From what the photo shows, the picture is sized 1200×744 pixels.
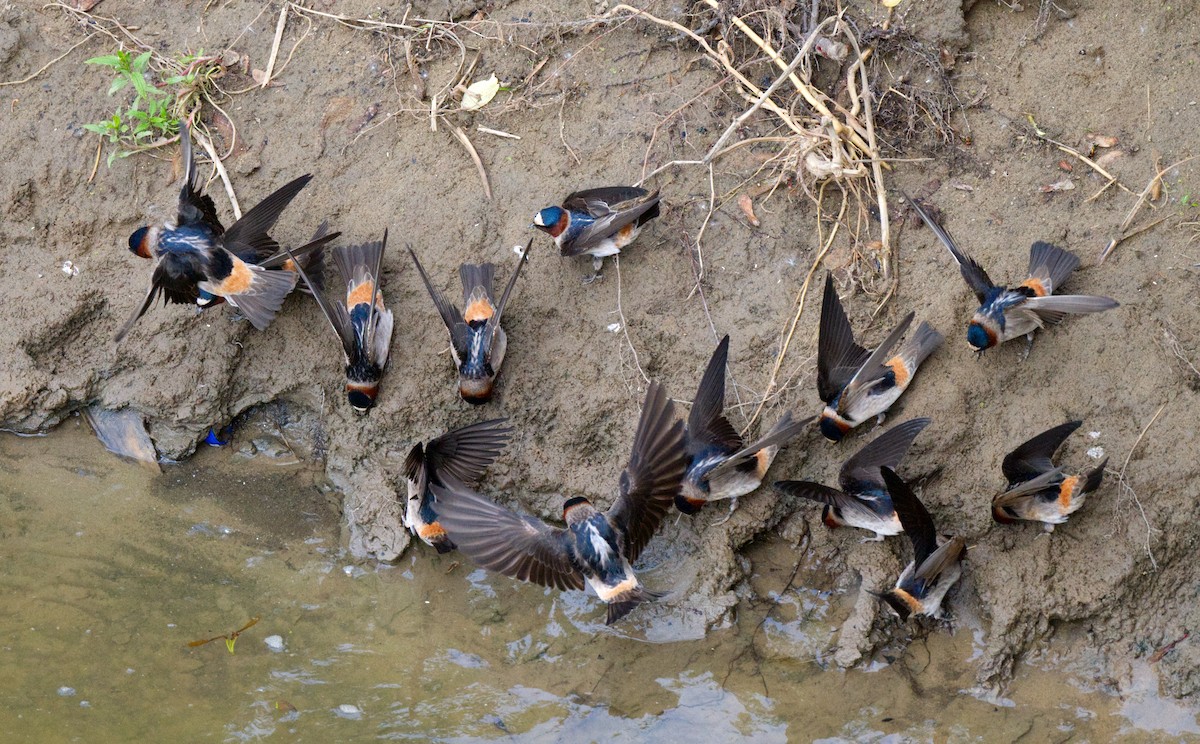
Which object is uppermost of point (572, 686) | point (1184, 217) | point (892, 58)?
point (892, 58)

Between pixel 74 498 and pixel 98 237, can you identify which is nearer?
pixel 74 498

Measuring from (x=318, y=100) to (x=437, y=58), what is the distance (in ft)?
2.28

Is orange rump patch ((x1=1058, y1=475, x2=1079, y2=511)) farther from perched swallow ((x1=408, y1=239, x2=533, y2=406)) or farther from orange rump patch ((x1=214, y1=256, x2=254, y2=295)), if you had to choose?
orange rump patch ((x1=214, y1=256, x2=254, y2=295))

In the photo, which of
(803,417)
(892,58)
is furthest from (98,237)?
(892,58)

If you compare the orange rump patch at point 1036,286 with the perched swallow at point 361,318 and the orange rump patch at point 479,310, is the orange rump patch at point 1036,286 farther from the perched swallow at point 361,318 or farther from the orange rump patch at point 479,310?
the perched swallow at point 361,318

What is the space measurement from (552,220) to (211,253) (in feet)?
5.44

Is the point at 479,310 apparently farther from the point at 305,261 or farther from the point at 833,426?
the point at 833,426

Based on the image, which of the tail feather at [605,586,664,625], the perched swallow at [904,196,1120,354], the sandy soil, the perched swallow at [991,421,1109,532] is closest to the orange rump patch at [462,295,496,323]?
the sandy soil

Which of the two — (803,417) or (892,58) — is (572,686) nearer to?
(803,417)

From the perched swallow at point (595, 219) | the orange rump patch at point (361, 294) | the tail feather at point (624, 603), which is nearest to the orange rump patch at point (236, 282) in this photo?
the orange rump patch at point (361, 294)

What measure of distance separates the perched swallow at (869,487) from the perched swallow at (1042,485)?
42 centimetres

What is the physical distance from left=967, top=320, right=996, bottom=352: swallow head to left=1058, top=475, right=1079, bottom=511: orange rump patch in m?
0.67

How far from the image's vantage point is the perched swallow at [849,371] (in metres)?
4.93

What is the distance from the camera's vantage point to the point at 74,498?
5566 millimetres
